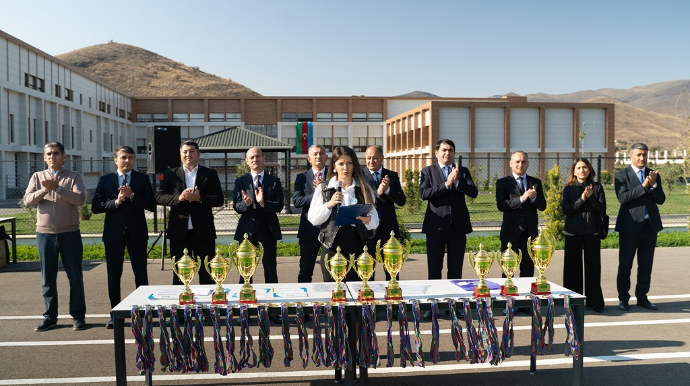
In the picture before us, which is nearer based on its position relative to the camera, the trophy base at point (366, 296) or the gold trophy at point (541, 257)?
the trophy base at point (366, 296)

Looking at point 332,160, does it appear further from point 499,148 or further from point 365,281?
point 499,148

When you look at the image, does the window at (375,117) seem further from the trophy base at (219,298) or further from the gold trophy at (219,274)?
the trophy base at (219,298)

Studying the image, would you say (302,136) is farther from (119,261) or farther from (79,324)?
(79,324)

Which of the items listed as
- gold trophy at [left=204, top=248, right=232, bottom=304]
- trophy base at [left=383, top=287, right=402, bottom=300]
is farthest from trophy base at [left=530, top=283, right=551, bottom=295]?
gold trophy at [left=204, top=248, right=232, bottom=304]

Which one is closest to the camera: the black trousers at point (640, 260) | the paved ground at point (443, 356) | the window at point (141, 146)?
the paved ground at point (443, 356)

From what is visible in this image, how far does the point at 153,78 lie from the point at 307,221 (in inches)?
7405

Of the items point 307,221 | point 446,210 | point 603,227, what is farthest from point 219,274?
point 603,227

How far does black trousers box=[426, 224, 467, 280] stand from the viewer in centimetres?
691

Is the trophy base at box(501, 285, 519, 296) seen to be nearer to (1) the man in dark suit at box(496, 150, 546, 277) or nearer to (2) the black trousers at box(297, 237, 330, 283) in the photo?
(1) the man in dark suit at box(496, 150, 546, 277)

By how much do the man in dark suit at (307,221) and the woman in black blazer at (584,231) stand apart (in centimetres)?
309

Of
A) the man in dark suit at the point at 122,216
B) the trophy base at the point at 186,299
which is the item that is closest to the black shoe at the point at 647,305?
the trophy base at the point at 186,299

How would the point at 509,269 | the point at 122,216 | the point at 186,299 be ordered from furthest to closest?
the point at 122,216
the point at 509,269
the point at 186,299

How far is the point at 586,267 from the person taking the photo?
721 cm

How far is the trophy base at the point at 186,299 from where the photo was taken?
408 cm
